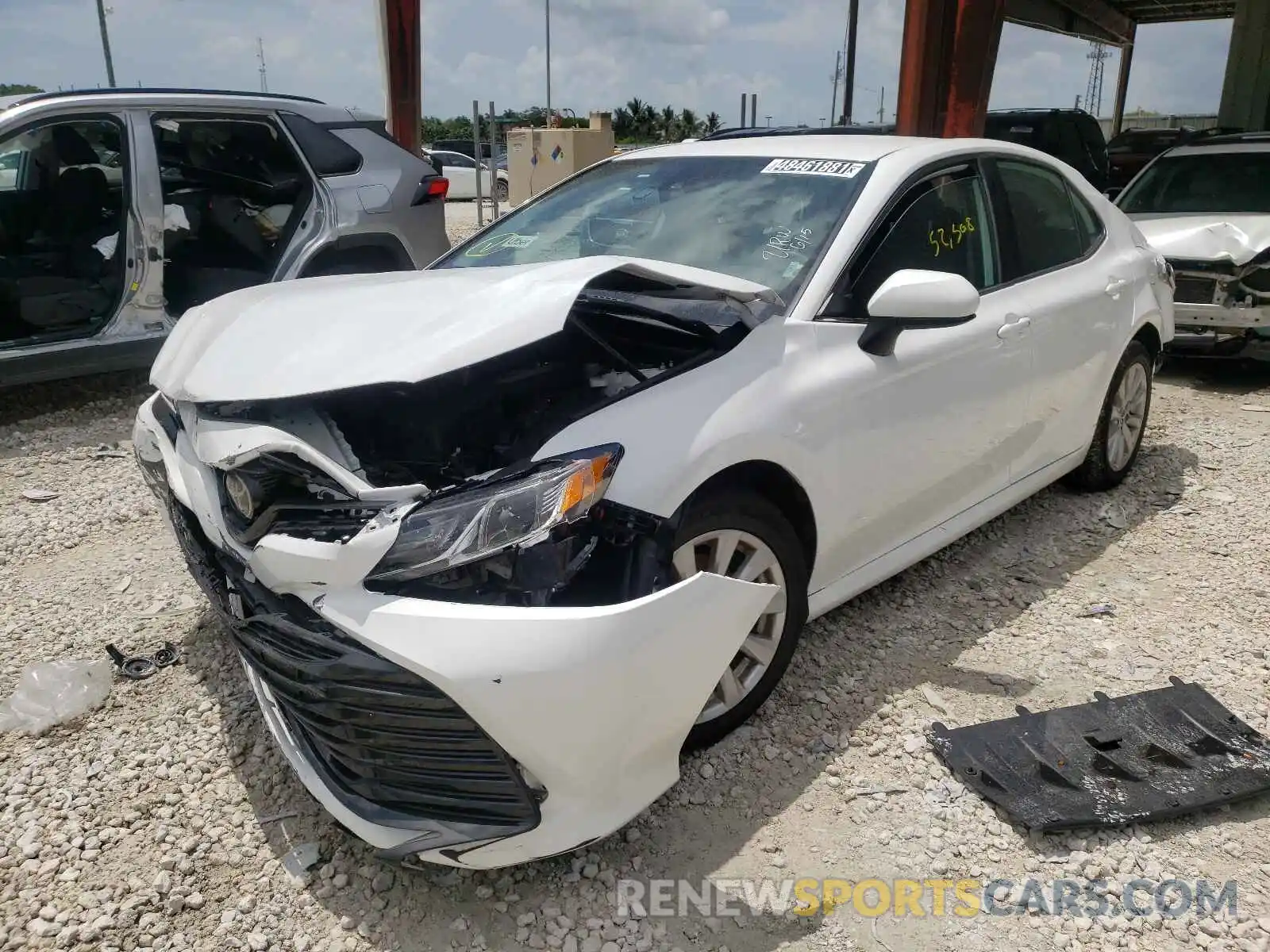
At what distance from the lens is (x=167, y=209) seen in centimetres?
577

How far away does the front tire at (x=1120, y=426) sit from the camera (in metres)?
4.40

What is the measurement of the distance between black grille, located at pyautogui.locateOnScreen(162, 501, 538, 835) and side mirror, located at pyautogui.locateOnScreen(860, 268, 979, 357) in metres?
1.62

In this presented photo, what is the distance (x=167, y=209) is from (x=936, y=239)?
15.0 feet

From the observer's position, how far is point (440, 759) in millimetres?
2010

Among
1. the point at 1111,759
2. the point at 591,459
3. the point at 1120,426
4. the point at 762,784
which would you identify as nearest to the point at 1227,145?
the point at 1120,426

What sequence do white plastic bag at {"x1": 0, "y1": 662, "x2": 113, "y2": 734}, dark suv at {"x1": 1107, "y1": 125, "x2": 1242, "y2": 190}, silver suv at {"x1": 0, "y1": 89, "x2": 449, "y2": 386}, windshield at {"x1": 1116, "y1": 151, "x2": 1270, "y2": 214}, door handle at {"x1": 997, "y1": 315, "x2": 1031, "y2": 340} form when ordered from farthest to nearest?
dark suv at {"x1": 1107, "y1": 125, "x2": 1242, "y2": 190} → windshield at {"x1": 1116, "y1": 151, "x2": 1270, "y2": 214} → silver suv at {"x1": 0, "y1": 89, "x2": 449, "y2": 386} → door handle at {"x1": 997, "y1": 315, "x2": 1031, "y2": 340} → white plastic bag at {"x1": 0, "y1": 662, "x2": 113, "y2": 734}

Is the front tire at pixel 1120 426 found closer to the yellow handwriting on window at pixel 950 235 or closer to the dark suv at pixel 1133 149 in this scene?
the yellow handwriting on window at pixel 950 235

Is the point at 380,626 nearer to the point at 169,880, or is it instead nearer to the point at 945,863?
the point at 169,880

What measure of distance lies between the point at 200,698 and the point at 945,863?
217 centimetres

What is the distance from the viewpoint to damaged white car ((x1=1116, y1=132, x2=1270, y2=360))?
6.41m

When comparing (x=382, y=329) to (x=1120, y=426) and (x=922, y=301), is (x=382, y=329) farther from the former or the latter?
(x=1120, y=426)

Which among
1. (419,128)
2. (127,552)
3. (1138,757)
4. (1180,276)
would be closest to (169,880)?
(127,552)

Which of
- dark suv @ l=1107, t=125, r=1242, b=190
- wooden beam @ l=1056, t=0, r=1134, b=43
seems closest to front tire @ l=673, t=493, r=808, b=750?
dark suv @ l=1107, t=125, r=1242, b=190

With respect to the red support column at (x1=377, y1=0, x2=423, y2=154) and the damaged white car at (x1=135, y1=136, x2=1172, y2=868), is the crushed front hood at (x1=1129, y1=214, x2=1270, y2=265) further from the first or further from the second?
the red support column at (x1=377, y1=0, x2=423, y2=154)
